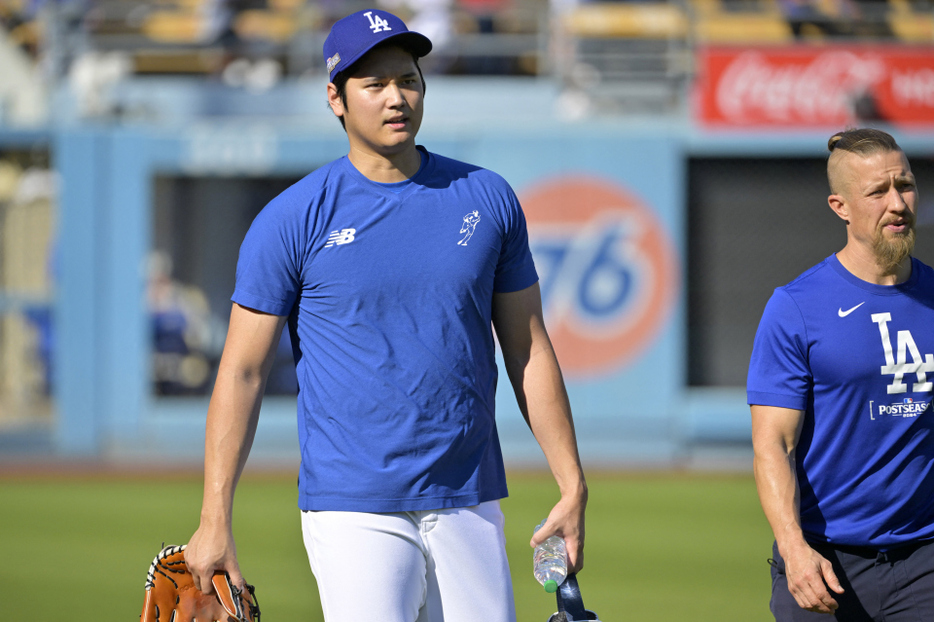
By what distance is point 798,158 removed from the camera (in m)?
13.3

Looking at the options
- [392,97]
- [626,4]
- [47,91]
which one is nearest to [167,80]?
[47,91]

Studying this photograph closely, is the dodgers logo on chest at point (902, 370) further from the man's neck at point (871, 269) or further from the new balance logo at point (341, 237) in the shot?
the new balance logo at point (341, 237)

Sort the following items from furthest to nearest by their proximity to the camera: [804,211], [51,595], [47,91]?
[47,91], [804,211], [51,595]

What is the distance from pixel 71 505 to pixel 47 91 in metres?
6.82

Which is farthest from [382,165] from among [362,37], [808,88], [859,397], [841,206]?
[808,88]

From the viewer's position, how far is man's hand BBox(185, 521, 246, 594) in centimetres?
287

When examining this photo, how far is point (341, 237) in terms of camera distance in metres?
3.01

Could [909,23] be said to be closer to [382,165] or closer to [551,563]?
[382,165]

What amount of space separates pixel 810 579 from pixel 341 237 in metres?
1.65

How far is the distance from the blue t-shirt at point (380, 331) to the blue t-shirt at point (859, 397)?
1.00 meters

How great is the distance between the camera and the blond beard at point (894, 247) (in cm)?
334

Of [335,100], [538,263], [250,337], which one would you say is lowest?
[250,337]

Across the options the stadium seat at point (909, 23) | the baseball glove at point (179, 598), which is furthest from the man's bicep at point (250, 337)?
the stadium seat at point (909, 23)

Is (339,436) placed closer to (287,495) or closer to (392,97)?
(392,97)
